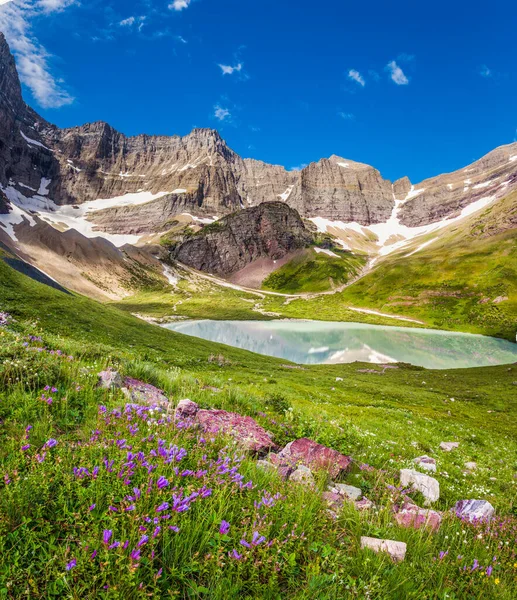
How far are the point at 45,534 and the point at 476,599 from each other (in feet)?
14.8

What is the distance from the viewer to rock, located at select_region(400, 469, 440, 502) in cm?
704

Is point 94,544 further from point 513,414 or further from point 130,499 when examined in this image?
point 513,414

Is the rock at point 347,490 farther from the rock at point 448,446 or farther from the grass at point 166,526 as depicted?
the rock at point 448,446

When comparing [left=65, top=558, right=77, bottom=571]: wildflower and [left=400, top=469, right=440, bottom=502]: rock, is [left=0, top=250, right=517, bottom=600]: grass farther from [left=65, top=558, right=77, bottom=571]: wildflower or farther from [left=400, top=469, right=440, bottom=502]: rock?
[left=400, top=469, right=440, bottom=502]: rock

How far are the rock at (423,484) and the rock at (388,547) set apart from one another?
398cm

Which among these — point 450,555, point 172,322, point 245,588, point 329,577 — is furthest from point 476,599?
point 172,322

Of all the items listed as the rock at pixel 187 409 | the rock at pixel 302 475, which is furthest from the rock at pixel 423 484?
the rock at pixel 187 409

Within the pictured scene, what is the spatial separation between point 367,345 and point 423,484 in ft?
305

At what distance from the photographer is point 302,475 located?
533cm

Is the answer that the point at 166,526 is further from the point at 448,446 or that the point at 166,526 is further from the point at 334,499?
the point at 448,446

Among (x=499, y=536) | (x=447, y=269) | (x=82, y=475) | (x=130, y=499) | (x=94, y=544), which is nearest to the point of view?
(x=94, y=544)

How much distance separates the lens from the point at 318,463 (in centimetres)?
649

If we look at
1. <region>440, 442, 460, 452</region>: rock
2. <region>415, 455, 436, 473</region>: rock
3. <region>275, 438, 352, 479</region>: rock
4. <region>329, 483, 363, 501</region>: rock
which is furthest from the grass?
<region>440, 442, 460, 452</region>: rock

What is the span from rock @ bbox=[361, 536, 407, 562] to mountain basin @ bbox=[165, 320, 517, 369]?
67.5 metres
